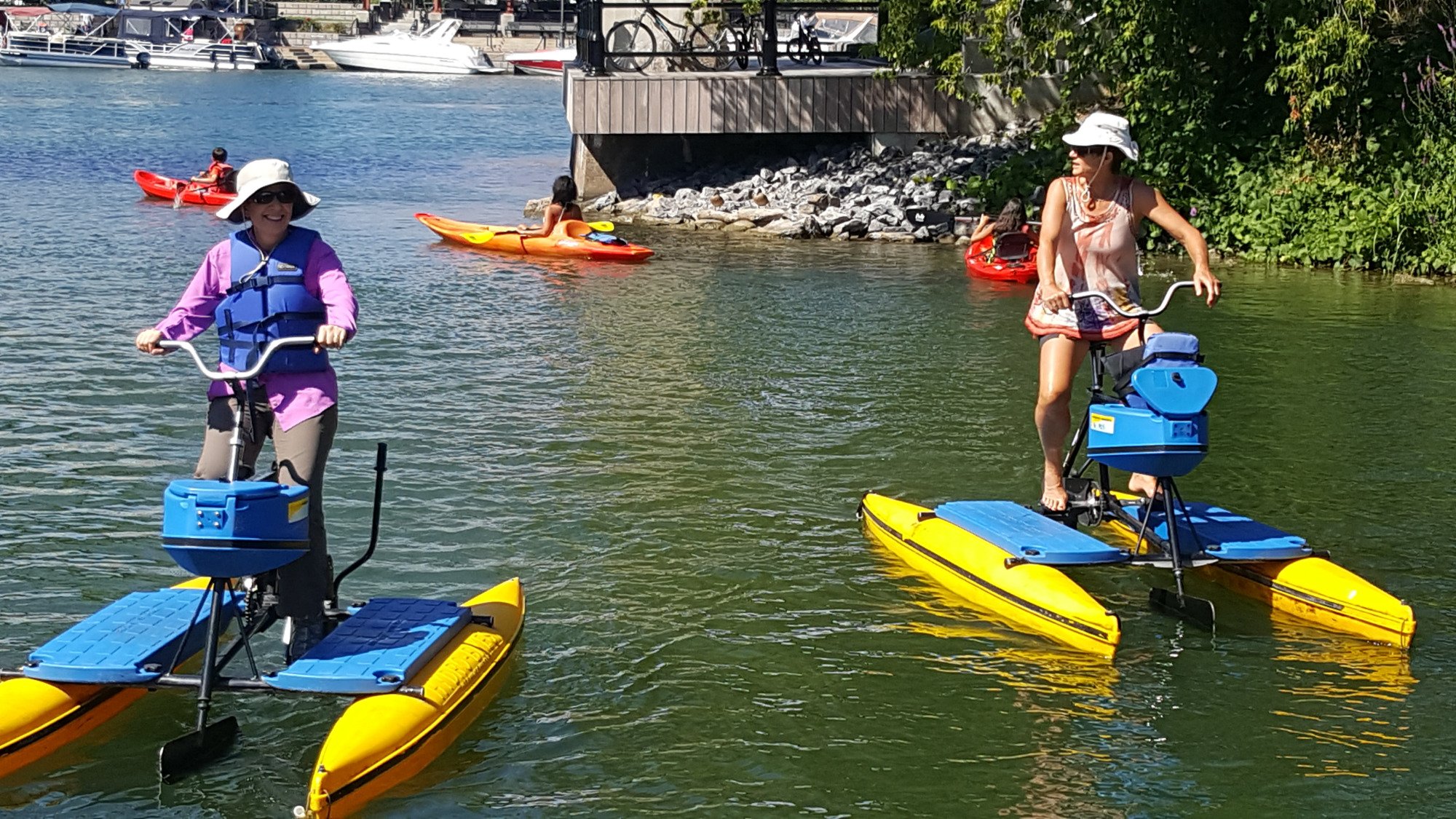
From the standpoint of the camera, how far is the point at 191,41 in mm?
77750

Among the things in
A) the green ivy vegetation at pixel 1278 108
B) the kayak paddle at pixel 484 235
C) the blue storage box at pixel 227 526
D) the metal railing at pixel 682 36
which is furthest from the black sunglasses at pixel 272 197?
the metal railing at pixel 682 36

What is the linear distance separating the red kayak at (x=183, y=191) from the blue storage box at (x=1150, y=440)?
17.8m

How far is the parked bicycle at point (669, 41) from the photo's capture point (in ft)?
79.6

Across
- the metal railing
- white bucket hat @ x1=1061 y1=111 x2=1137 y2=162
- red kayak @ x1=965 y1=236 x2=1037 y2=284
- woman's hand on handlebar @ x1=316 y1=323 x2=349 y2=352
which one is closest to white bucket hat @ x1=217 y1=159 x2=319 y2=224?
woman's hand on handlebar @ x1=316 y1=323 x2=349 y2=352

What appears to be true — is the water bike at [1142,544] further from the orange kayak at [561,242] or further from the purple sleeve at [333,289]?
the orange kayak at [561,242]

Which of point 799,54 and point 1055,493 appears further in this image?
point 799,54

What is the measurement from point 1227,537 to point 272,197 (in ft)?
13.8

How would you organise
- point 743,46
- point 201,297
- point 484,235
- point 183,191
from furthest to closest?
point 743,46 < point 183,191 < point 484,235 < point 201,297

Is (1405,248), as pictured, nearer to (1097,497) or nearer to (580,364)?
(580,364)

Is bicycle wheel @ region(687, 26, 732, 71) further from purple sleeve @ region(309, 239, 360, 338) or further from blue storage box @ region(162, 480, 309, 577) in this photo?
blue storage box @ region(162, 480, 309, 577)

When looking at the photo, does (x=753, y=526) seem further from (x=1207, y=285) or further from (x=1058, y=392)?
(x=1207, y=285)

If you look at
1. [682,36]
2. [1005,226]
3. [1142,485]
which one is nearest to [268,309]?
[1142,485]

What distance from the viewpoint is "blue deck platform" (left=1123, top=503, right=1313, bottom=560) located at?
278 inches

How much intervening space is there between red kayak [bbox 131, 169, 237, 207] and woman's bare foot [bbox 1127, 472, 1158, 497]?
17049 millimetres
